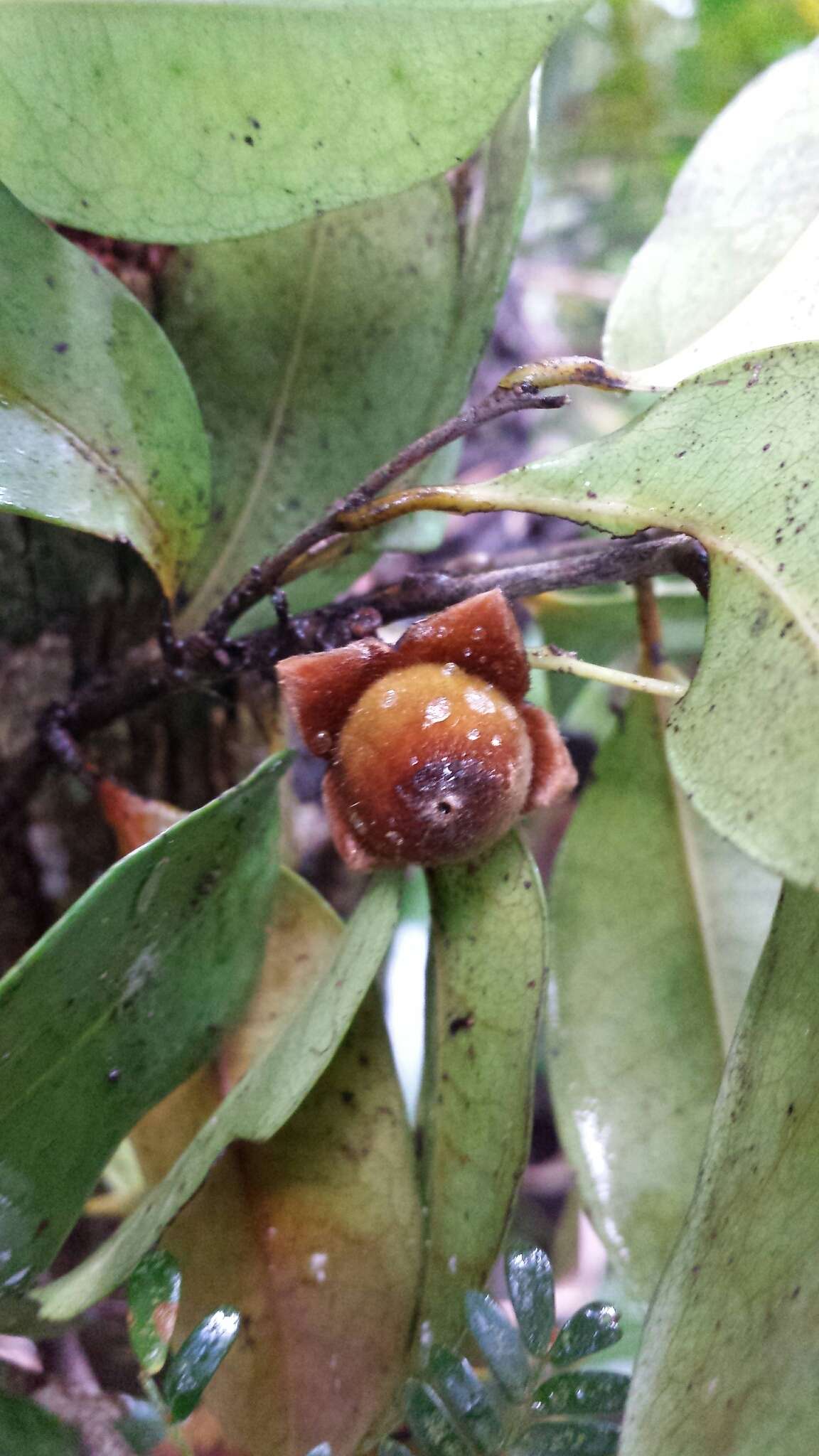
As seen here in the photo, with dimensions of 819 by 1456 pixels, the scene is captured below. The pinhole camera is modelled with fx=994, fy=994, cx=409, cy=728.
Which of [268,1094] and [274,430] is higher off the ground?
[274,430]

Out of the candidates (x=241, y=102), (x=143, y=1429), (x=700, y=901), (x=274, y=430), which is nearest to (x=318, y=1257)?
(x=143, y=1429)

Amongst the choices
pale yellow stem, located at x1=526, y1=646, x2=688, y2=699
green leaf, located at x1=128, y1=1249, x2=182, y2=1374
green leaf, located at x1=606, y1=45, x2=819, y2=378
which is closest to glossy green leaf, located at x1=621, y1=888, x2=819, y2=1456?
pale yellow stem, located at x1=526, y1=646, x2=688, y2=699

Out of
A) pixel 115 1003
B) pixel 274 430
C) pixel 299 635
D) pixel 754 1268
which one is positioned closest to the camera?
pixel 754 1268

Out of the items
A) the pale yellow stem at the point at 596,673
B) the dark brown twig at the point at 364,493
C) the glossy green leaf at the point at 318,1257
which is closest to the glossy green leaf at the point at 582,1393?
the glossy green leaf at the point at 318,1257

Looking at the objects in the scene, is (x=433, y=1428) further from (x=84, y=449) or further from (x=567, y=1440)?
(x=84, y=449)

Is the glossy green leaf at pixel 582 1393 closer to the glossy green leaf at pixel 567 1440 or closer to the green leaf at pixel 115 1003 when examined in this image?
the glossy green leaf at pixel 567 1440

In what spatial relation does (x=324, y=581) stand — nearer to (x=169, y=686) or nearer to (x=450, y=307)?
(x=169, y=686)

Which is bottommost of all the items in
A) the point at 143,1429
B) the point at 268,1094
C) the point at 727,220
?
the point at 143,1429

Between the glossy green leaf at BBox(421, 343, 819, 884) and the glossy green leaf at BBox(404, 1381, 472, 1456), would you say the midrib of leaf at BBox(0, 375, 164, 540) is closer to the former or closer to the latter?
the glossy green leaf at BBox(421, 343, 819, 884)
